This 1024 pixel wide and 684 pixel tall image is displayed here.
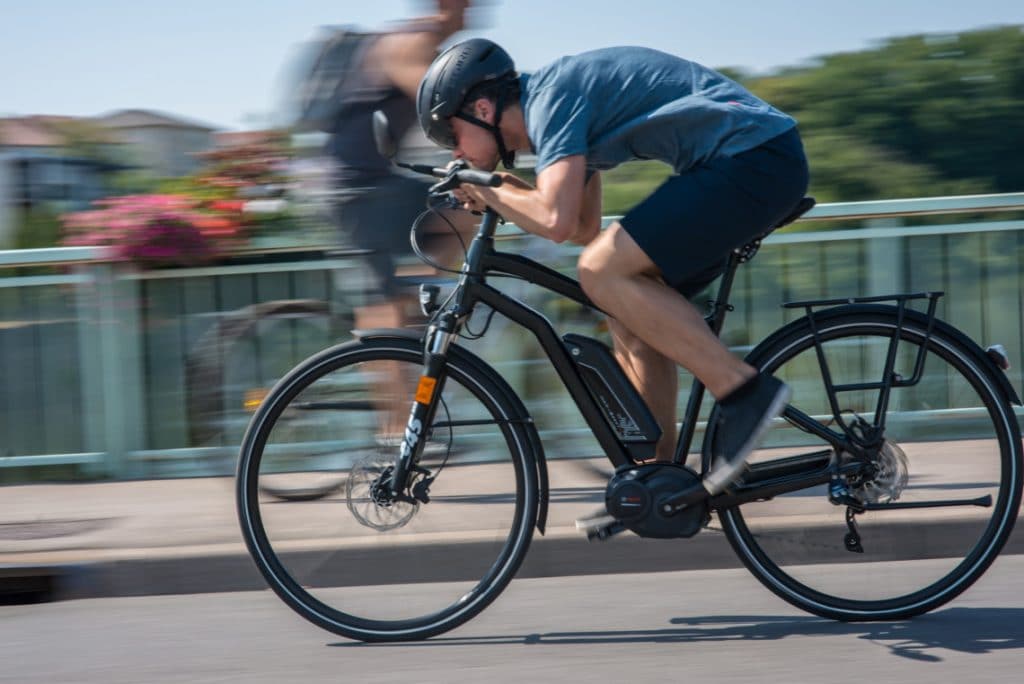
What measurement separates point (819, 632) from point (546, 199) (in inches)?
59.0

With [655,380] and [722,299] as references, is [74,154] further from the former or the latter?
[722,299]

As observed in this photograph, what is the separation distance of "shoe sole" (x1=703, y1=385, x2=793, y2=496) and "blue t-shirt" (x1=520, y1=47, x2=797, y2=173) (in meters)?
0.69

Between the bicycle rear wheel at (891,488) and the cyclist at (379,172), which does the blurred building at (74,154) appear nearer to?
the cyclist at (379,172)

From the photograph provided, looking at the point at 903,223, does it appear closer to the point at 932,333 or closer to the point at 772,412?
the point at 932,333

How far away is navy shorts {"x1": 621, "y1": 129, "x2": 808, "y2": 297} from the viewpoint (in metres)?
3.65

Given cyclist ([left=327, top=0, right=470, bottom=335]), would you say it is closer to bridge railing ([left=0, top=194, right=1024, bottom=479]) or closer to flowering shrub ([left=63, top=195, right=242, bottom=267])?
bridge railing ([left=0, top=194, right=1024, bottom=479])

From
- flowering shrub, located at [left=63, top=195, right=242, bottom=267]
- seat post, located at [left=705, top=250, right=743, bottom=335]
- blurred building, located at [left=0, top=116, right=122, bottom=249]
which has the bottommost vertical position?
blurred building, located at [left=0, top=116, right=122, bottom=249]

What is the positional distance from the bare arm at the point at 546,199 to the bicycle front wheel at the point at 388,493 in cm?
47

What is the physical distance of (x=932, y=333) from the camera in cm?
392

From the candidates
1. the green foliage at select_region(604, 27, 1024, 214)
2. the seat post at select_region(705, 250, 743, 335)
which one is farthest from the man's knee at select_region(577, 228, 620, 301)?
the green foliage at select_region(604, 27, 1024, 214)

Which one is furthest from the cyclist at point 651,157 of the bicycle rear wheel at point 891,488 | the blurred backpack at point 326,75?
the blurred backpack at point 326,75

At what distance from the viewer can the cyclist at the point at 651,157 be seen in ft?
11.9

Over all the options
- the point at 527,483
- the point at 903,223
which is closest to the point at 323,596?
the point at 527,483

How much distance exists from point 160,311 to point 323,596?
2760 millimetres
